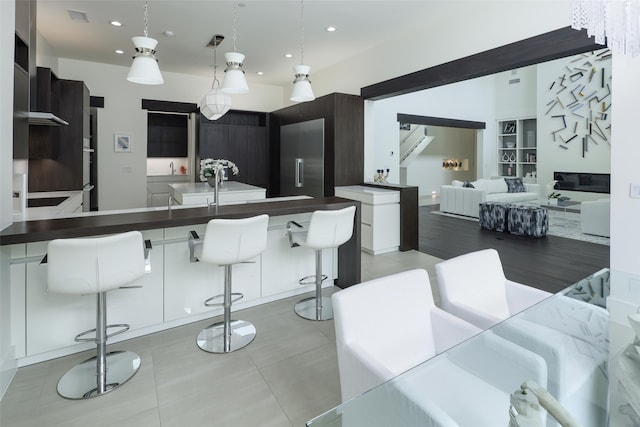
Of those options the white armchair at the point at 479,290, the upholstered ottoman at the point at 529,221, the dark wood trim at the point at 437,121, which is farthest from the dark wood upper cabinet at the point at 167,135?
the white armchair at the point at 479,290

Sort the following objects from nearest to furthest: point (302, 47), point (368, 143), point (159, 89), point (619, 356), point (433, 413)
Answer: point (433, 413) → point (619, 356) → point (302, 47) → point (368, 143) → point (159, 89)

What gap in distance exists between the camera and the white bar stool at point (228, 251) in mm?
2453

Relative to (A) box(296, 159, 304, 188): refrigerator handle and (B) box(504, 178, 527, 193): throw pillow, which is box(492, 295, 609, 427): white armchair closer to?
(A) box(296, 159, 304, 188): refrigerator handle

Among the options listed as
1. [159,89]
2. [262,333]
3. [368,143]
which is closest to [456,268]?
[262,333]

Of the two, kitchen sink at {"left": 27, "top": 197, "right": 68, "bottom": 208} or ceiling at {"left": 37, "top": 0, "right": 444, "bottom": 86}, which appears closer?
kitchen sink at {"left": 27, "top": 197, "right": 68, "bottom": 208}

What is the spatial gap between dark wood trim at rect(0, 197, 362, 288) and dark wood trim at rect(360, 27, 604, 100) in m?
2.46

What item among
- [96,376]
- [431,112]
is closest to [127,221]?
[96,376]

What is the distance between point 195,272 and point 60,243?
1.19 metres

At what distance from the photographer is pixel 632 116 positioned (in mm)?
2859

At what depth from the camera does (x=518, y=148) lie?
37.6ft

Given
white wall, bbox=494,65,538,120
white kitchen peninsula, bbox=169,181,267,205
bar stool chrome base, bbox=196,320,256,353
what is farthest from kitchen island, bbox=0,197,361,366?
white wall, bbox=494,65,538,120

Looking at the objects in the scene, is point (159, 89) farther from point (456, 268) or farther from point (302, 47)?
point (456, 268)

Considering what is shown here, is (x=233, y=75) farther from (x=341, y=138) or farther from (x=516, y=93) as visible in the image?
Result: (x=516, y=93)

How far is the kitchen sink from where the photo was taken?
4034 millimetres
